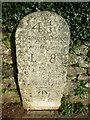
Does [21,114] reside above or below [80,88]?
below

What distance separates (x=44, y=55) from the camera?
4.09 m

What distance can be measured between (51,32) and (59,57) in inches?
15.6

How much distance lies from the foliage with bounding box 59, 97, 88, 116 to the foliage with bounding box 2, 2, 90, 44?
991 mm

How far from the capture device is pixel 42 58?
4.11 metres

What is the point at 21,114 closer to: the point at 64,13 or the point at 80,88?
the point at 80,88

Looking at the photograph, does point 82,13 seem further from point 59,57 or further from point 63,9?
point 59,57

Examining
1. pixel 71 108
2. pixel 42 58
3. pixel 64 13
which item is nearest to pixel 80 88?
pixel 71 108

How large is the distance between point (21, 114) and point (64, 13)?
5.71 ft

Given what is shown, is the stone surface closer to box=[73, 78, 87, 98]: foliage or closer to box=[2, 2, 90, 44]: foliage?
box=[73, 78, 87, 98]: foliage

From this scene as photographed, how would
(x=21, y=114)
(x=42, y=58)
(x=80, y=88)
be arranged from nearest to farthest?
(x=42, y=58), (x=21, y=114), (x=80, y=88)

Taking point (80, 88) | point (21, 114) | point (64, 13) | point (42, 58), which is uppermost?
point (64, 13)

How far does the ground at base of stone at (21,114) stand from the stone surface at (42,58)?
0.27ft

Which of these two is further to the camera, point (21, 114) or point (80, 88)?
point (80, 88)

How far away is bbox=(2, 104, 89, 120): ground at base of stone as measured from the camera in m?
4.43
